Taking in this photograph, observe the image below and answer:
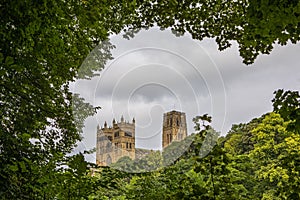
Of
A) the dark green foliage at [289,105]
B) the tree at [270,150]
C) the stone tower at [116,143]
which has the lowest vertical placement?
the dark green foliage at [289,105]

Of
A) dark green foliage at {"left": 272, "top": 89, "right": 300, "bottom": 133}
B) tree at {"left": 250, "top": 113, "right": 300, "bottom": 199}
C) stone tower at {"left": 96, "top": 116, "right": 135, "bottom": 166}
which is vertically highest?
tree at {"left": 250, "top": 113, "right": 300, "bottom": 199}

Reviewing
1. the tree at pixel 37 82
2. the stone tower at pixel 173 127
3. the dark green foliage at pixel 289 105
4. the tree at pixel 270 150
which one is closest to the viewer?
the dark green foliage at pixel 289 105

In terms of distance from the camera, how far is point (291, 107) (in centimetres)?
204

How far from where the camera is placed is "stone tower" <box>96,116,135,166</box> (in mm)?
4355

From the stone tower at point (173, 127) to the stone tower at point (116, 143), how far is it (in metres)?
0.41

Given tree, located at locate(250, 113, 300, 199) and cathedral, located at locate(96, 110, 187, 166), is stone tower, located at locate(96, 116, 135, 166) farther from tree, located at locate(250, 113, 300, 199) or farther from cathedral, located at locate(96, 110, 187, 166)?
tree, located at locate(250, 113, 300, 199)

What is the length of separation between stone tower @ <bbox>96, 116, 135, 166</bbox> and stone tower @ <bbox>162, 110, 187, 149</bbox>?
406mm

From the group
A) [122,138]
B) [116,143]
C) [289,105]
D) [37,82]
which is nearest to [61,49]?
[37,82]

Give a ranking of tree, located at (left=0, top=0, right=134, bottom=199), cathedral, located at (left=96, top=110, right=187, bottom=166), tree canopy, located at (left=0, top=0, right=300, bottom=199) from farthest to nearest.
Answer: cathedral, located at (left=96, top=110, right=187, bottom=166)
tree, located at (left=0, top=0, right=134, bottom=199)
tree canopy, located at (left=0, top=0, right=300, bottom=199)

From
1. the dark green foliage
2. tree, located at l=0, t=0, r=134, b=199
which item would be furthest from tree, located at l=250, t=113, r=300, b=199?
the dark green foliage

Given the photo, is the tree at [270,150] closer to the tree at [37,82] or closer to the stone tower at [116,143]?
the tree at [37,82]

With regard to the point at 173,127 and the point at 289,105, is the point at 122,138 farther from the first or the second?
the point at 289,105

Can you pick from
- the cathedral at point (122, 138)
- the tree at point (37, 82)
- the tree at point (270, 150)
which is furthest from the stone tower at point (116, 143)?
the tree at point (270, 150)

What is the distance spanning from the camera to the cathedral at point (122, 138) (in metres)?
4.18
